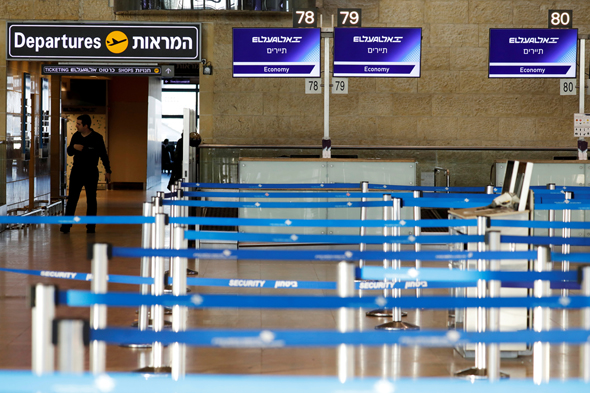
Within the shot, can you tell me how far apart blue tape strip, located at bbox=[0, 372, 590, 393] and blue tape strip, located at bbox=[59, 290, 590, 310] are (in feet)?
1.83

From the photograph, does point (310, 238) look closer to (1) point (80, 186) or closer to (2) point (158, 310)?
(2) point (158, 310)

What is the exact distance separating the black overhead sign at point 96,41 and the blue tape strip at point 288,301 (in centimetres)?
999

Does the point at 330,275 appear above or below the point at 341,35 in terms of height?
below

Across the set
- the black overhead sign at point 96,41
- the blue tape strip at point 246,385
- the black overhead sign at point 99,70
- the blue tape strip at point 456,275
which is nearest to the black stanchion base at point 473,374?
the blue tape strip at point 456,275

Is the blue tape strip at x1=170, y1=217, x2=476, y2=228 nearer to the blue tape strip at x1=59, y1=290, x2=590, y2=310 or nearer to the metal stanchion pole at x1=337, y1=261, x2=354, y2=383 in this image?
the metal stanchion pole at x1=337, y1=261, x2=354, y2=383

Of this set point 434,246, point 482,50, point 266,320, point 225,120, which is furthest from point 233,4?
point 266,320

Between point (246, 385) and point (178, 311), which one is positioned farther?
point (178, 311)

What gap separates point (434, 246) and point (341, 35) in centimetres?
346

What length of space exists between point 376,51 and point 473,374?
7.46 m

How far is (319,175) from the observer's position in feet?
30.7

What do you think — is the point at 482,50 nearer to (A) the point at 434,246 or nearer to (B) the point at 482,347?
(A) the point at 434,246

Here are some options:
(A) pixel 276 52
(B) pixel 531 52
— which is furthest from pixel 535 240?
(B) pixel 531 52

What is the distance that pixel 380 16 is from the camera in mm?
12172

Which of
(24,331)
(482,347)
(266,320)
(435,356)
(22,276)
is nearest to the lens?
(482,347)
